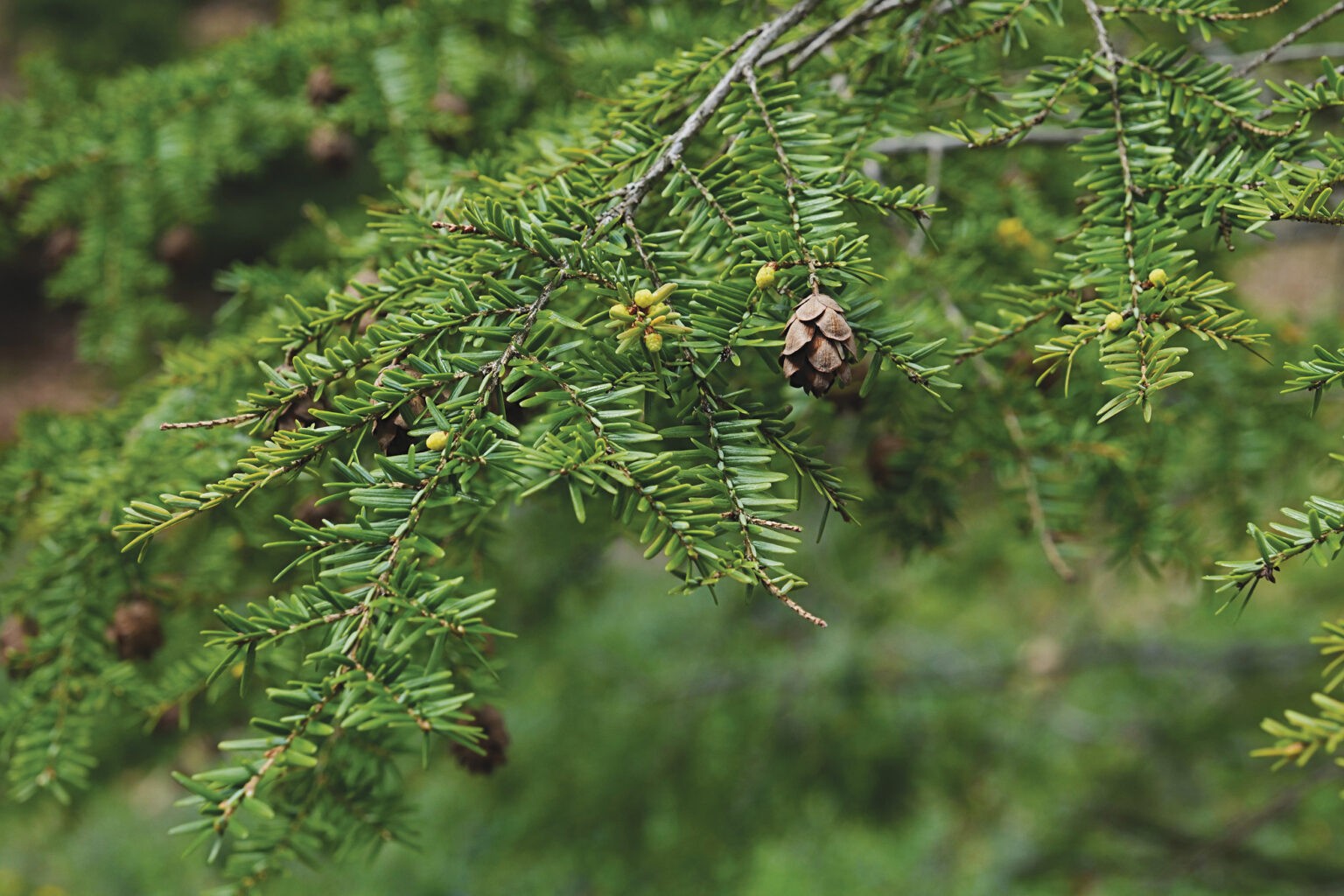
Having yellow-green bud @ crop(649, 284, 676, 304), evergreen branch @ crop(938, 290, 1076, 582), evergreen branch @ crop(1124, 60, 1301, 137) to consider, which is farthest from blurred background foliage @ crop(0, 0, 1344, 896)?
yellow-green bud @ crop(649, 284, 676, 304)

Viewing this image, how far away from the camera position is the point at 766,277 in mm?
632

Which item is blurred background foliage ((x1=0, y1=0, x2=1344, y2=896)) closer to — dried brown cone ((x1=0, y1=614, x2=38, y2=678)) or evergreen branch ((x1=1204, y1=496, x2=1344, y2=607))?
dried brown cone ((x1=0, y1=614, x2=38, y2=678))

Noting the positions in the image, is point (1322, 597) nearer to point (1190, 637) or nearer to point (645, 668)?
point (1190, 637)

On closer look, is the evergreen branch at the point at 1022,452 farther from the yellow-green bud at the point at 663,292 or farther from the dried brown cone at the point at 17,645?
the dried brown cone at the point at 17,645

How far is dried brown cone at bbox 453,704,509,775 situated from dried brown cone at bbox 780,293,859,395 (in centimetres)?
52

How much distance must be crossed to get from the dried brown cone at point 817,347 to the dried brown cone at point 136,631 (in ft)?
2.83

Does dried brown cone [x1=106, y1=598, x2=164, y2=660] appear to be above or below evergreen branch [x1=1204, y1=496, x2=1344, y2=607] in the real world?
below

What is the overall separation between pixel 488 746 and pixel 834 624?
201 centimetres

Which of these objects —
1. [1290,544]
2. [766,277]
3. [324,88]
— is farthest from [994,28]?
[324,88]

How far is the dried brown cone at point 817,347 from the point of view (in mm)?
598

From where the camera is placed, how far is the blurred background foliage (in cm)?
111

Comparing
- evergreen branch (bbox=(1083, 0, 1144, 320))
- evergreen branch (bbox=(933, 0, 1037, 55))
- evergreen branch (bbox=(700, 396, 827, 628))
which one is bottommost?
evergreen branch (bbox=(700, 396, 827, 628))

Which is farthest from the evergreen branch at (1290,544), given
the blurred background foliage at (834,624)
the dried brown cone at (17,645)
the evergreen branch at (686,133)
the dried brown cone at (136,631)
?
the dried brown cone at (17,645)

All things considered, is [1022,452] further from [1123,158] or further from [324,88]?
[324,88]
